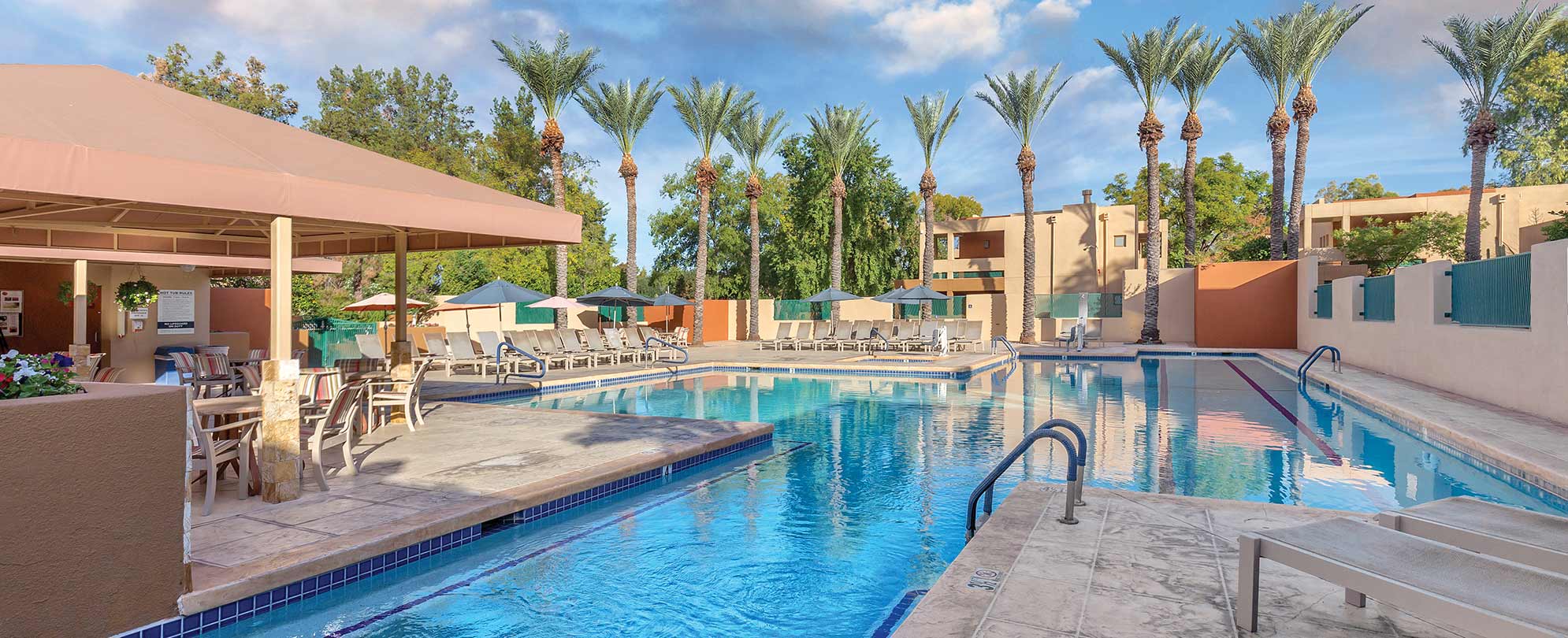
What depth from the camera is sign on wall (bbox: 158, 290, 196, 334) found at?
513 inches

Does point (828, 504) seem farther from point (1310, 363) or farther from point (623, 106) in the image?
point (623, 106)

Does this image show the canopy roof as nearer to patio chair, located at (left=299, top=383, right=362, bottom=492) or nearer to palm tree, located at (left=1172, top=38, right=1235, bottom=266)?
patio chair, located at (left=299, top=383, right=362, bottom=492)

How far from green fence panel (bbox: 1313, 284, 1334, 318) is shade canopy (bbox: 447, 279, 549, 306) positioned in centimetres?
1781

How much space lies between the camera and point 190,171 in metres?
4.07

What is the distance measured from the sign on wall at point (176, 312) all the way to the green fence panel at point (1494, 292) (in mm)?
18931

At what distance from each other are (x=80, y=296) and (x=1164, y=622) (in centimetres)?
1248

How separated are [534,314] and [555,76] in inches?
297

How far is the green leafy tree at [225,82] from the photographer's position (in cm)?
2836

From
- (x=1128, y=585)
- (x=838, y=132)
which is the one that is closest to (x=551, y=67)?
(x=838, y=132)

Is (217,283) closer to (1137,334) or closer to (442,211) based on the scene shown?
(442,211)

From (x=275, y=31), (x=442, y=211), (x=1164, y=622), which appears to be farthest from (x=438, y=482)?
(x=275, y=31)

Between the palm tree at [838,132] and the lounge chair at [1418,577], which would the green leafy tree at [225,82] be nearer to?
the palm tree at [838,132]

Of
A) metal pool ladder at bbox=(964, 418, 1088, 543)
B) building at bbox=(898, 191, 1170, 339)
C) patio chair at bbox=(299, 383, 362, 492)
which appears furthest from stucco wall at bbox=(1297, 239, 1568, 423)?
building at bbox=(898, 191, 1170, 339)

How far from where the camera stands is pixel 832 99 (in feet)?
95.1
